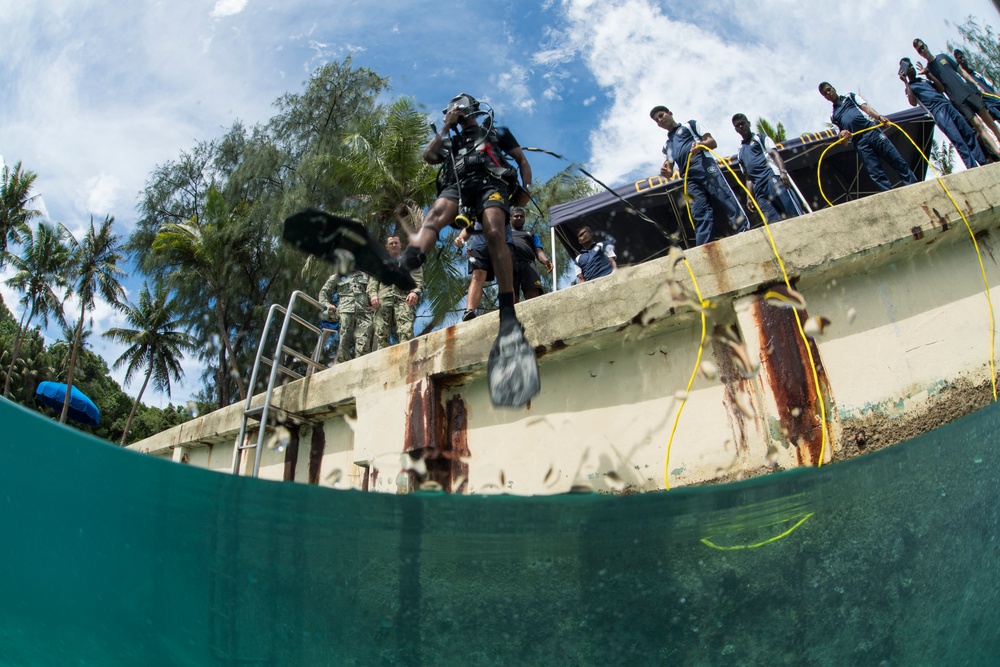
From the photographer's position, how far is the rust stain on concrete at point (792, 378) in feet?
12.8

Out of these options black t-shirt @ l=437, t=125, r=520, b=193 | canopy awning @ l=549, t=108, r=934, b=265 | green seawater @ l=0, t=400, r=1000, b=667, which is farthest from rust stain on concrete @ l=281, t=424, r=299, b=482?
canopy awning @ l=549, t=108, r=934, b=265

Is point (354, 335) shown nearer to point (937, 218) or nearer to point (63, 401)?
point (63, 401)

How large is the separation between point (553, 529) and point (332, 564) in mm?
1174

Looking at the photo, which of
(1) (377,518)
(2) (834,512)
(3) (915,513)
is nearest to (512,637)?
(1) (377,518)

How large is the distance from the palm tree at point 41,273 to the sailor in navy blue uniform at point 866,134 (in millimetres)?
7460

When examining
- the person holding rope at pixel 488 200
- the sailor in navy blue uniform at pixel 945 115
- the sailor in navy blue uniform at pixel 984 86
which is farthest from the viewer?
the sailor in navy blue uniform at pixel 984 86

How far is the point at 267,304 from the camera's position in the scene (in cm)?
1412

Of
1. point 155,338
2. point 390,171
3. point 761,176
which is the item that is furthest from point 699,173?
point 155,338

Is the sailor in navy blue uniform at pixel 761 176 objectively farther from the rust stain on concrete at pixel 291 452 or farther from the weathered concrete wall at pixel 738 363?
the rust stain on concrete at pixel 291 452

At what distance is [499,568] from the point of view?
3.46m

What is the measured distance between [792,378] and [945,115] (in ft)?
14.0

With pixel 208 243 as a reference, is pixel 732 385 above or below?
below

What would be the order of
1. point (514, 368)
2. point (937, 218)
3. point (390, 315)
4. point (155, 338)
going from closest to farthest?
point (937, 218) < point (514, 368) < point (390, 315) < point (155, 338)

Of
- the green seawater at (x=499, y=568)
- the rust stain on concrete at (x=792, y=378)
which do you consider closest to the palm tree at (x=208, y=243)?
the green seawater at (x=499, y=568)
